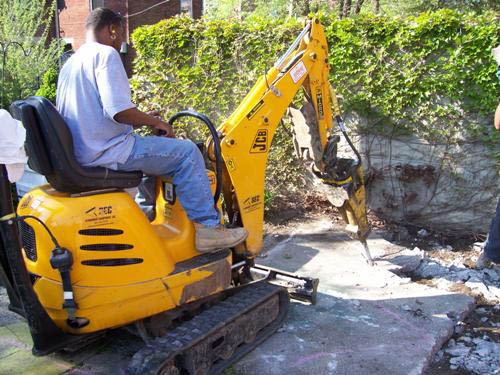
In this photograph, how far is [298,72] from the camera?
4145 millimetres

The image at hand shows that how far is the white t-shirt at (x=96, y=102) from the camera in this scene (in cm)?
296

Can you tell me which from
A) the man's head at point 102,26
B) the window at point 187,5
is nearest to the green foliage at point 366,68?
the man's head at point 102,26

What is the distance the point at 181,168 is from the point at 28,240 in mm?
1048

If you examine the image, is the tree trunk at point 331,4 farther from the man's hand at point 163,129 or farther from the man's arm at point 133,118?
the man's arm at point 133,118

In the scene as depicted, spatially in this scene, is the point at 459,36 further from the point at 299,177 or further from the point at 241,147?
the point at 241,147

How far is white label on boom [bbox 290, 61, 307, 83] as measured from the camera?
4.12 meters

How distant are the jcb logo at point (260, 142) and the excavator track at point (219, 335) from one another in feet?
3.53

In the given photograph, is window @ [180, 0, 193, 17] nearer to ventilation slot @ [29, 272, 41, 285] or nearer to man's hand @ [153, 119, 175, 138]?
man's hand @ [153, 119, 175, 138]

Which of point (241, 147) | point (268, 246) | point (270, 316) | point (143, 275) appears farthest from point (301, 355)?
point (268, 246)

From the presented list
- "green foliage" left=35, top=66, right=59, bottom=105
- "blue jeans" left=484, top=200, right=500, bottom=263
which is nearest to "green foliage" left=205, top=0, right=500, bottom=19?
"green foliage" left=35, top=66, right=59, bottom=105

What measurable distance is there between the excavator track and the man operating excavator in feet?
1.68

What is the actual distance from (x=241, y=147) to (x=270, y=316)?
134cm

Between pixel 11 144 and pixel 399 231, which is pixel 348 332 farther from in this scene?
pixel 399 231

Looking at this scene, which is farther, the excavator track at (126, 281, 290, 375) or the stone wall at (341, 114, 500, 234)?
the stone wall at (341, 114, 500, 234)
